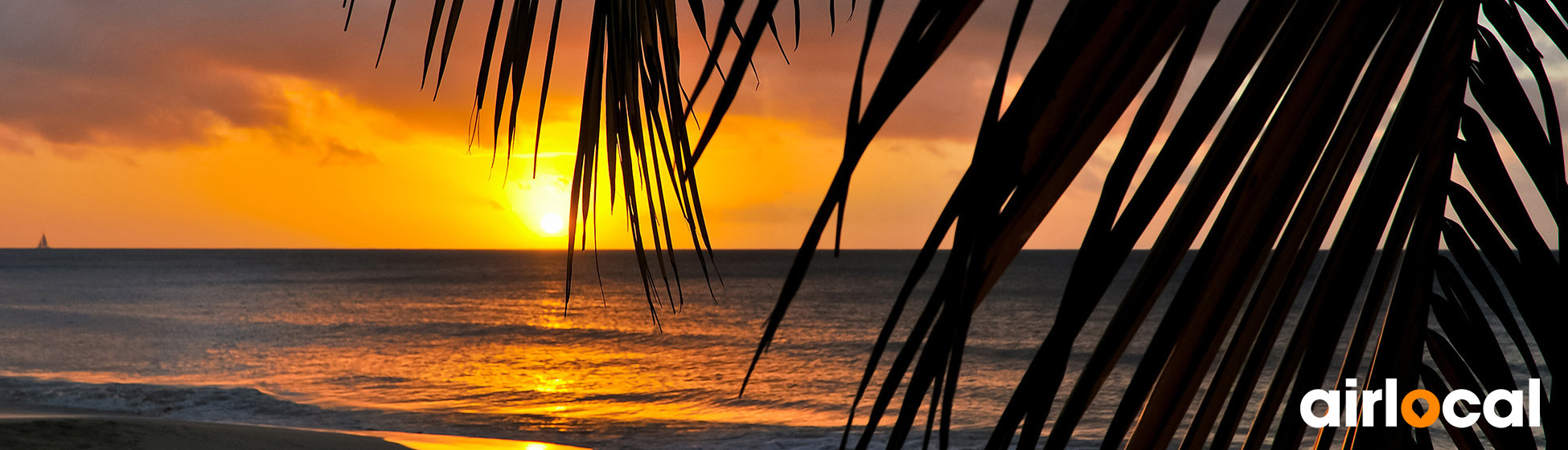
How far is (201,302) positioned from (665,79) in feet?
127

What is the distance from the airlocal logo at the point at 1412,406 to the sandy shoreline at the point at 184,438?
7335 millimetres

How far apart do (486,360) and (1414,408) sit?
734 inches

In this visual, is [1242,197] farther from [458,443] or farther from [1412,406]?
[458,443]

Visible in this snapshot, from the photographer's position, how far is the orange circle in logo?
0.44 metres

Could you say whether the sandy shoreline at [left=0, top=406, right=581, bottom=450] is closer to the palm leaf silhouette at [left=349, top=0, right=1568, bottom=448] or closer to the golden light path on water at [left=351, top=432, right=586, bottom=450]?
→ the golden light path on water at [left=351, top=432, right=586, bottom=450]

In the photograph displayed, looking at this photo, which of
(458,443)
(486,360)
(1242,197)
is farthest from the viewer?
(486,360)

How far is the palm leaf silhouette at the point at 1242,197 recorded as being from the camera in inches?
10.0

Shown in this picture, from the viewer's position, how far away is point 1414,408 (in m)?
0.46

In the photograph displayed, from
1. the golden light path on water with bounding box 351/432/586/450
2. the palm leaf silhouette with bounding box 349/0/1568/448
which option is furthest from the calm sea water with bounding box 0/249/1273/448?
the golden light path on water with bounding box 351/432/586/450

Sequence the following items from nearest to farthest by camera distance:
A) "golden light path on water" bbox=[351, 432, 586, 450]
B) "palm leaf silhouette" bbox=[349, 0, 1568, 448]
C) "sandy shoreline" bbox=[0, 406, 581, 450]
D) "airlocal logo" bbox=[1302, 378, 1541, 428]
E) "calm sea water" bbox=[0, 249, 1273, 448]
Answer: "palm leaf silhouette" bbox=[349, 0, 1568, 448] → "airlocal logo" bbox=[1302, 378, 1541, 428] → "sandy shoreline" bbox=[0, 406, 581, 450] → "golden light path on water" bbox=[351, 432, 586, 450] → "calm sea water" bbox=[0, 249, 1273, 448]

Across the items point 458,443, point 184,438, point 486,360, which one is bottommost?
point 486,360

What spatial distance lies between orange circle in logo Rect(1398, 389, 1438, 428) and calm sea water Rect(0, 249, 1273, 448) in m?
0.52

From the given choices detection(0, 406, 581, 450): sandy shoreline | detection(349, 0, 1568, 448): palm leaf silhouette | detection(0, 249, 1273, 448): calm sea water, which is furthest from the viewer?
detection(0, 249, 1273, 448): calm sea water

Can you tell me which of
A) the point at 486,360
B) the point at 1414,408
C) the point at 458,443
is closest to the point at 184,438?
the point at 458,443
